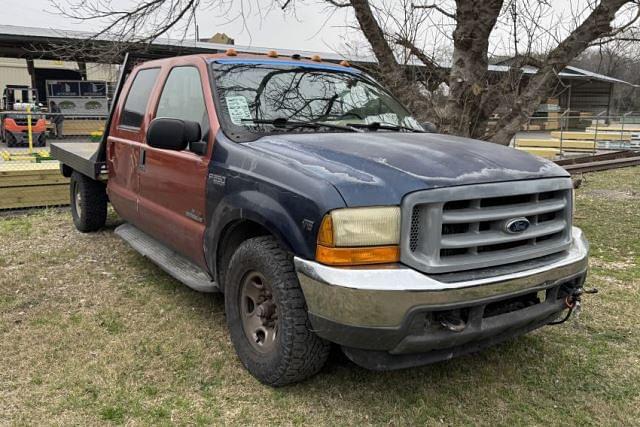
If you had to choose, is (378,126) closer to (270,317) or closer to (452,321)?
(270,317)

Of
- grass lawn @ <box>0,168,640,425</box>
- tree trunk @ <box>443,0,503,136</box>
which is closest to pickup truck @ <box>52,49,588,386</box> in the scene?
grass lawn @ <box>0,168,640,425</box>

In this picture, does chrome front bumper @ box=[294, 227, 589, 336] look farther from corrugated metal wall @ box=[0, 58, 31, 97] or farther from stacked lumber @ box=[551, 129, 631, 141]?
corrugated metal wall @ box=[0, 58, 31, 97]

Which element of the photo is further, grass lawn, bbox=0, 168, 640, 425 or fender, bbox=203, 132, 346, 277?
grass lawn, bbox=0, 168, 640, 425

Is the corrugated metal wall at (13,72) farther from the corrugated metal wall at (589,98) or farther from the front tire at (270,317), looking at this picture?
the front tire at (270,317)

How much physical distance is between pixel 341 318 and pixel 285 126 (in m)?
1.62

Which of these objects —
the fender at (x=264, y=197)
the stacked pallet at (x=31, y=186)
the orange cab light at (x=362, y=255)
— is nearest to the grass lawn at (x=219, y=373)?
the fender at (x=264, y=197)

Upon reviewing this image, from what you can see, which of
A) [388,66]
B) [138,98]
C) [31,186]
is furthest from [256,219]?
[31,186]

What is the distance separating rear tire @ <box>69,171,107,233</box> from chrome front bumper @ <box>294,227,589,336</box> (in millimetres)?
4576

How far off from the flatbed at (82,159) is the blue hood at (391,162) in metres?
3.08

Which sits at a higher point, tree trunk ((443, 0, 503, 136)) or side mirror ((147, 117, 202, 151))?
tree trunk ((443, 0, 503, 136))

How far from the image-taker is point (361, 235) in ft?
8.92

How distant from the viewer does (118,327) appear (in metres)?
4.15

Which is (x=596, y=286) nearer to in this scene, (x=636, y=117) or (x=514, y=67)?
(x=514, y=67)

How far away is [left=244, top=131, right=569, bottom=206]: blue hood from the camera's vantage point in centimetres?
277
